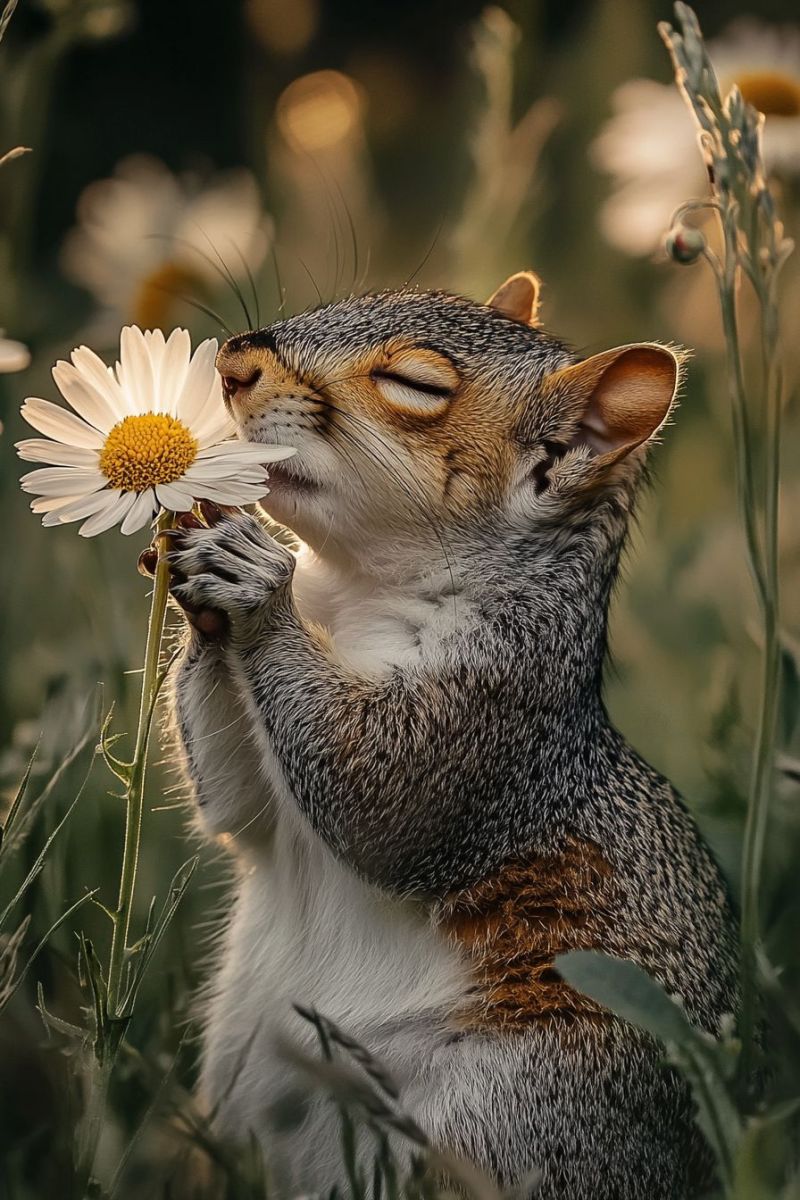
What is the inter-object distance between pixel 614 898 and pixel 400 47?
25.4 ft

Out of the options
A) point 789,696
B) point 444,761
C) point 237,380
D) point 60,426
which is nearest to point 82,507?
point 60,426

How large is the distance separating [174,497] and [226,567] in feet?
1.61

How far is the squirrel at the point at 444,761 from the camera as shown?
94.0 inches

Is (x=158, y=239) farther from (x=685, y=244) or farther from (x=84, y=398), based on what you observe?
(x=685, y=244)

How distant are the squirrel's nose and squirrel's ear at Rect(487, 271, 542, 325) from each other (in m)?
0.85

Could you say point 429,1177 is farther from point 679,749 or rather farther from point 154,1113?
point 679,749

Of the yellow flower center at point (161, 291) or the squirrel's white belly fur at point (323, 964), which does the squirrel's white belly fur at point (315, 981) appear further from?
the yellow flower center at point (161, 291)

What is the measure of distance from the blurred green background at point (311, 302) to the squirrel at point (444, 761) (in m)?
0.24

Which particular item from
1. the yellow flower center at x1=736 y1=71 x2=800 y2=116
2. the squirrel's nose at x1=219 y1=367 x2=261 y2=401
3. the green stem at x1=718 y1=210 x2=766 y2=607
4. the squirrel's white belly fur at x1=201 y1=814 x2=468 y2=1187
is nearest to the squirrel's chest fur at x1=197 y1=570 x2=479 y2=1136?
the squirrel's white belly fur at x1=201 y1=814 x2=468 y2=1187

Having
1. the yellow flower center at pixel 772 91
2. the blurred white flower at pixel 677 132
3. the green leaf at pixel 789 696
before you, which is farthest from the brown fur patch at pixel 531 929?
the yellow flower center at pixel 772 91

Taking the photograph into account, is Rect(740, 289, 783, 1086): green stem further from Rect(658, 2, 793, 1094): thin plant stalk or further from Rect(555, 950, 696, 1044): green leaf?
Rect(555, 950, 696, 1044): green leaf

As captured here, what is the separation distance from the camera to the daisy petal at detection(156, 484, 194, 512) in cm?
189

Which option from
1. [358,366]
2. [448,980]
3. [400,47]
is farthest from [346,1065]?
[400,47]

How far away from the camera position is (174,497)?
1.91 meters
